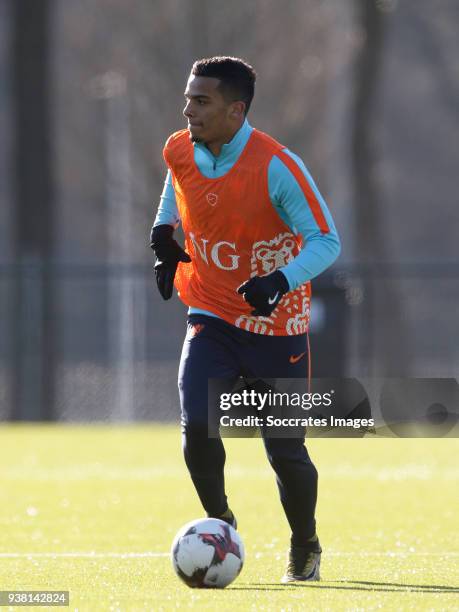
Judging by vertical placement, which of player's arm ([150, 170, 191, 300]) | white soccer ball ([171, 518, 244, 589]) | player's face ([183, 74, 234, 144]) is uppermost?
player's face ([183, 74, 234, 144])

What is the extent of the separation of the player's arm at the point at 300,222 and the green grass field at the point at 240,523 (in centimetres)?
130

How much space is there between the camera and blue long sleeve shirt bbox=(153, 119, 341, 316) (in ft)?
22.9

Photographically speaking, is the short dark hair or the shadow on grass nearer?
the shadow on grass

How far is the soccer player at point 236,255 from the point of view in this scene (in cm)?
713

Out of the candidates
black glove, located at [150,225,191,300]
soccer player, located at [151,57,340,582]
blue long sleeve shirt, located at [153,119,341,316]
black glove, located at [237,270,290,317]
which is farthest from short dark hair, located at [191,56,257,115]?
black glove, located at [237,270,290,317]

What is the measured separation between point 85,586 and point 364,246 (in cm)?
1917

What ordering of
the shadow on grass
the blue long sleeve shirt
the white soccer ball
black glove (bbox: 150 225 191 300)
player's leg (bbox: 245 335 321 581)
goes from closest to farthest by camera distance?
the white soccer ball < the shadow on grass < the blue long sleeve shirt < player's leg (bbox: 245 335 321 581) < black glove (bbox: 150 225 191 300)

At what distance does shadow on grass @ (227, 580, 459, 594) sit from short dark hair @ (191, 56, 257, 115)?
2.13m

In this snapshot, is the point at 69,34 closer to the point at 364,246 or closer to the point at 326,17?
the point at 326,17

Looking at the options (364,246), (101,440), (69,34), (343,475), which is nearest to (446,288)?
(69,34)

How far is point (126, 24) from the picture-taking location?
35.8m

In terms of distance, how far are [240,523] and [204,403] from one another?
3029mm

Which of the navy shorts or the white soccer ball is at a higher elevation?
the navy shorts

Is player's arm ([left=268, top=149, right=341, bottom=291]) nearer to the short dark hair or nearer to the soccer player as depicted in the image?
the soccer player
